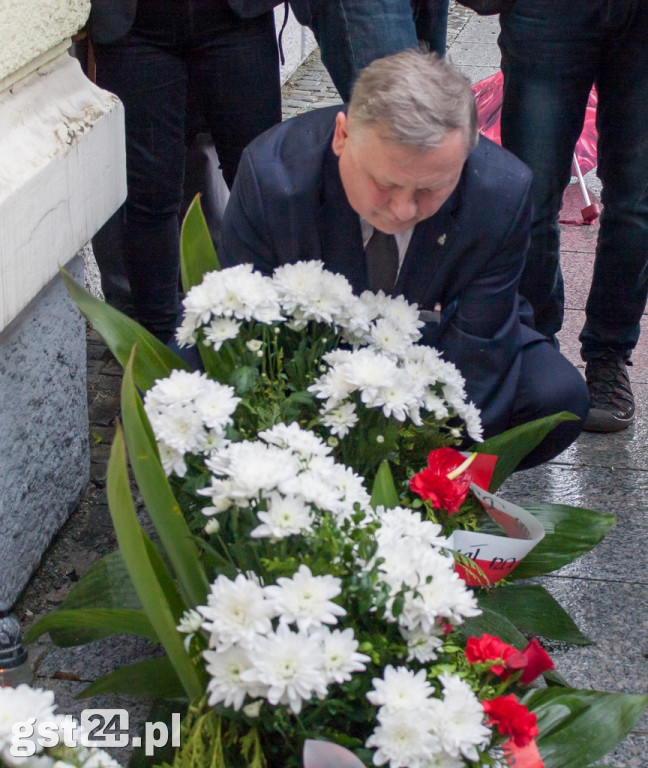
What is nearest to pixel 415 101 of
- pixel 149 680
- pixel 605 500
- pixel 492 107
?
pixel 149 680

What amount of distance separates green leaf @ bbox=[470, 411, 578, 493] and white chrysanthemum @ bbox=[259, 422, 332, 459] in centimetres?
56

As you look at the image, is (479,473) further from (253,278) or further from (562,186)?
(562,186)

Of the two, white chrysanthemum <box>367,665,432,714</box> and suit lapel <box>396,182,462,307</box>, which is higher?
suit lapel <box>396,182,462,307</box>

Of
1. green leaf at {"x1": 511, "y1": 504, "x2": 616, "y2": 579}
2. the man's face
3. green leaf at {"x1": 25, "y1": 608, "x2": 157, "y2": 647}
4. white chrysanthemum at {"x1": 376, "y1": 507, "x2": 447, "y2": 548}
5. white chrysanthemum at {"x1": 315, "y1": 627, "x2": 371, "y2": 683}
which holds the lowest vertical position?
green leaf at {"x1": 511, "y1": 504, "x2": 616, "y2": 579}

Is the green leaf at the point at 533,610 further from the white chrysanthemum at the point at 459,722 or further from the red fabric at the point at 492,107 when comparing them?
the red fabric at the point at 492,107

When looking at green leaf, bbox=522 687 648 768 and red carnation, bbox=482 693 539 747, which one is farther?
green leaf, bbox=522 687 648 768

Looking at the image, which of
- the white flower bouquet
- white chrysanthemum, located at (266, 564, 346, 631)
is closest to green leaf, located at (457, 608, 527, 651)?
white chrysanthemum, located at (266, 564, 346, 631)

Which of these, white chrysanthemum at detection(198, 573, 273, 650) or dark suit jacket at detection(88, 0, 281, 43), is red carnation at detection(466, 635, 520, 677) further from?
dark suit jacket at detection(88, 0, 281, 43)

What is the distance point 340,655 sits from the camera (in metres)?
1.25

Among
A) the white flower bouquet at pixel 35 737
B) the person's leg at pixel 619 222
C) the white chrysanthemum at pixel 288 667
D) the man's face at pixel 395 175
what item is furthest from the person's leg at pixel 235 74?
the white flower bouquet at pixel 35 737

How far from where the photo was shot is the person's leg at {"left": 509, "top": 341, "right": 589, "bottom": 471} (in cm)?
232

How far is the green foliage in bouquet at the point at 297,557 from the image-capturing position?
1.27m

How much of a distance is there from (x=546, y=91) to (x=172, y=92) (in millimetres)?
958

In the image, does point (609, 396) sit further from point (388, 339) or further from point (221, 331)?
point (221, 331)
